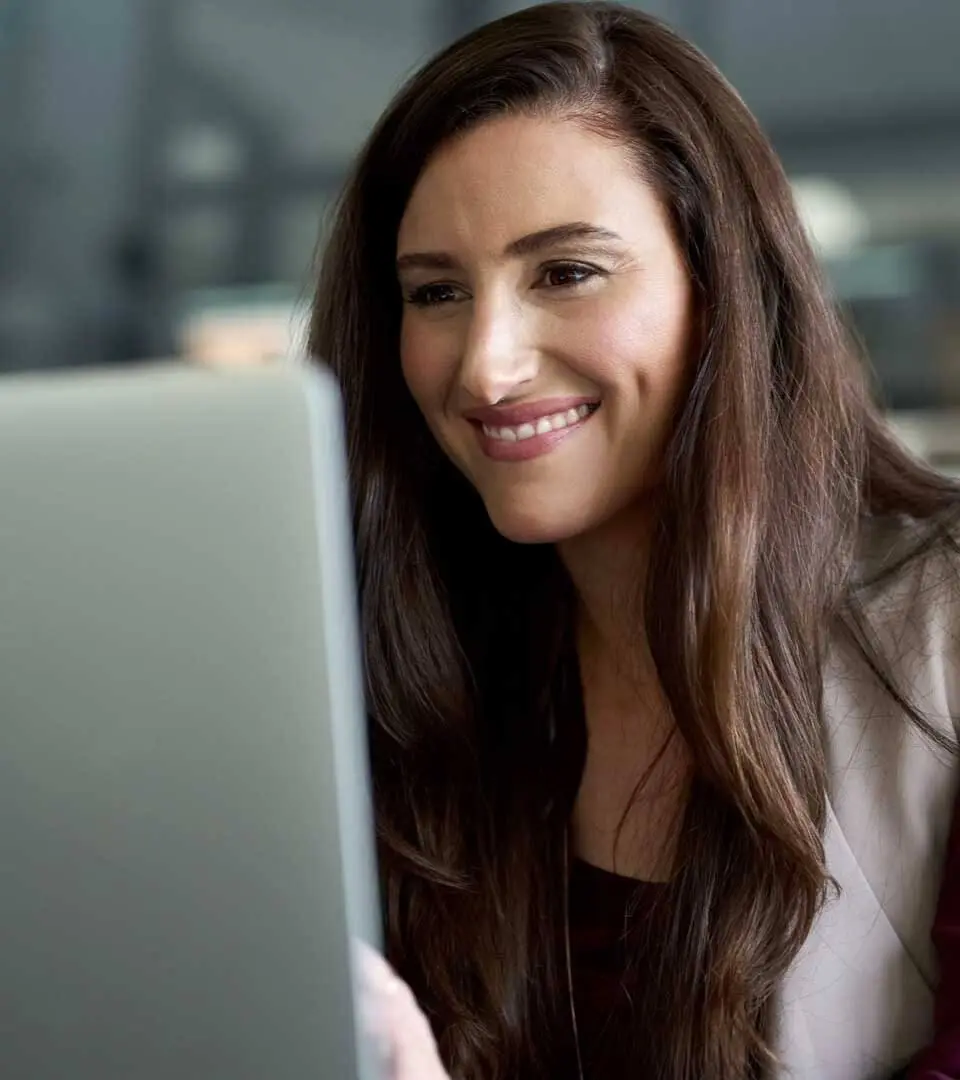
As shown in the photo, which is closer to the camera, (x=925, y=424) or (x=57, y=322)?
(x=925, y=424)

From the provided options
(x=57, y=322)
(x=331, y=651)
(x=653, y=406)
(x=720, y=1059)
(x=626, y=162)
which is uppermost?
(x=57, y=322)

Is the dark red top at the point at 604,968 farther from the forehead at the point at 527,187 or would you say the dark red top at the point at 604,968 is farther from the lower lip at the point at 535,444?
the forehead at the point at 527,187

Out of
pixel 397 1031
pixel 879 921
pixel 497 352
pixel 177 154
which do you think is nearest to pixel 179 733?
pixel 397 1031

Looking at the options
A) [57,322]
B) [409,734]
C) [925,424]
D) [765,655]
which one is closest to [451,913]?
[409,734]

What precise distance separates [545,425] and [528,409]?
0.02 m

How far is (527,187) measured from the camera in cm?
81

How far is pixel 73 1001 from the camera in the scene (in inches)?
16.1

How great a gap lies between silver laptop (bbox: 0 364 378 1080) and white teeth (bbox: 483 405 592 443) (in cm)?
46

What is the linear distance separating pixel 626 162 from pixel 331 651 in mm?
560

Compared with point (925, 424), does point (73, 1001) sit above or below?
below

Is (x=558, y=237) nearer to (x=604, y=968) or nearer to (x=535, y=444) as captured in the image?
(x=535, y=444)

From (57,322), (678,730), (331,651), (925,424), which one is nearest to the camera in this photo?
(331,651)

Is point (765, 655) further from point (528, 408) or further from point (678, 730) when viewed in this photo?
point (528, 408)

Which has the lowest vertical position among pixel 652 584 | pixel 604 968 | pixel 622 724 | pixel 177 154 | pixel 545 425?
pixel 604 968
